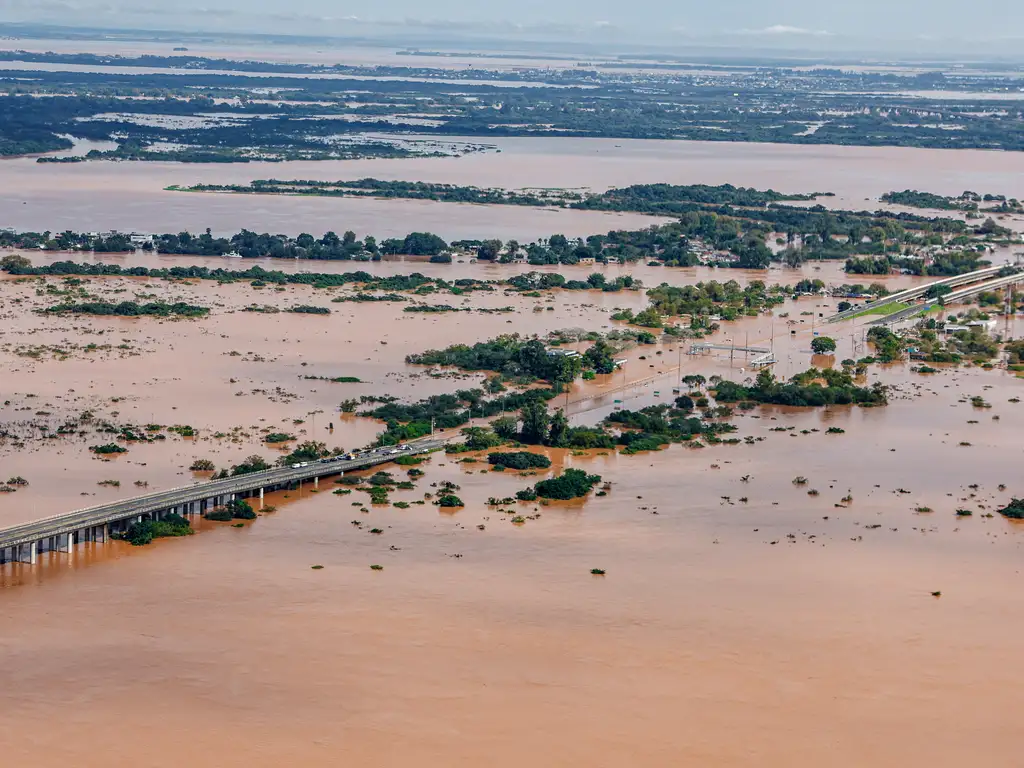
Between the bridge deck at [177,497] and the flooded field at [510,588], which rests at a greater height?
the bridge deck at [177,497]

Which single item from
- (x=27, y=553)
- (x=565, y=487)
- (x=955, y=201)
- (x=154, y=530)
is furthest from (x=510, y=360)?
(x=955, y=201)

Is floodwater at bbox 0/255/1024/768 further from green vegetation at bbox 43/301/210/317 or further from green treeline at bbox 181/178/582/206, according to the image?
green treeline at bbox 181/178/582/206

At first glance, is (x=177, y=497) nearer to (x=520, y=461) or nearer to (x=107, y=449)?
(x=107, y=449)

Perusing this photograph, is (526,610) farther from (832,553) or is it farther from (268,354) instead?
(268,354)

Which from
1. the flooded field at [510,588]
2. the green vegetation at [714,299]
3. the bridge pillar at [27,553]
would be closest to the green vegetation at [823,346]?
the flooded field at [510,588]

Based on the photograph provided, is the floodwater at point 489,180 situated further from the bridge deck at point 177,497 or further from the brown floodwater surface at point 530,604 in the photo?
the bridge deck at point 177,497

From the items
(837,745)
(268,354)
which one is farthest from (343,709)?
(268,354)
